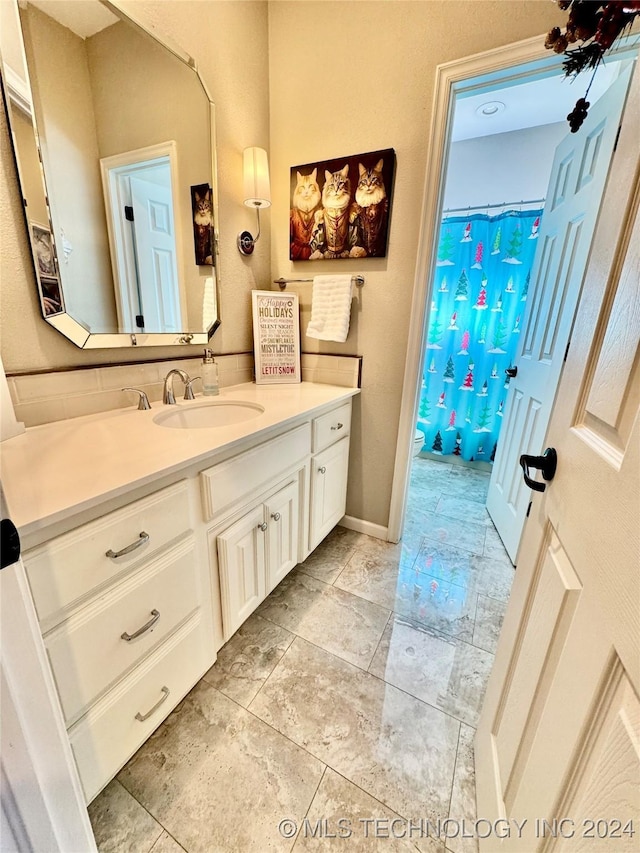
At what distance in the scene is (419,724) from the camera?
41.6 inches

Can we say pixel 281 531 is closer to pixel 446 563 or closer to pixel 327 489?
pixel 327 489

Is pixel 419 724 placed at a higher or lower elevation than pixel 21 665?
lower

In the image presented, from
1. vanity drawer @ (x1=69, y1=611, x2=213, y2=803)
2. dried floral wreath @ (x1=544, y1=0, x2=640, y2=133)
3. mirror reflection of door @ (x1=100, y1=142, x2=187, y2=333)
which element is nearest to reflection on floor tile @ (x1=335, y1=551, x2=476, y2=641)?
vanity drawer @ (x1=69, y1=611, x2=213, y2=803)

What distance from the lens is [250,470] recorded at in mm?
1087

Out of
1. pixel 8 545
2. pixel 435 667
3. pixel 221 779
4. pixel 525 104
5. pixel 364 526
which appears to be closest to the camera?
pixel 8 545

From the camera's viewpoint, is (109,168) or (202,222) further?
(202,222)

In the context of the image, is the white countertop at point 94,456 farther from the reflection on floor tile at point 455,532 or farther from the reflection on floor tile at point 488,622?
the reflection on floor tile at point 455,532

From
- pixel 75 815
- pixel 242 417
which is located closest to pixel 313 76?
pixel 242 417

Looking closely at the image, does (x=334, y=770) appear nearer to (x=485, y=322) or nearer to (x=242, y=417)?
(x=242, y=417)

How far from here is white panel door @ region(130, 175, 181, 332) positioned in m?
1.20

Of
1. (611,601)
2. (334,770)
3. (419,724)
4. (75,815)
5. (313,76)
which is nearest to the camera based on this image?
(611,601)

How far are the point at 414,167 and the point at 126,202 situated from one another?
3.76 feet

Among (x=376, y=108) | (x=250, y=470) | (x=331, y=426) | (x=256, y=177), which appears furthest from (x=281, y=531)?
(x=376, y=108)

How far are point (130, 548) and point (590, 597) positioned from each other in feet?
2.73
